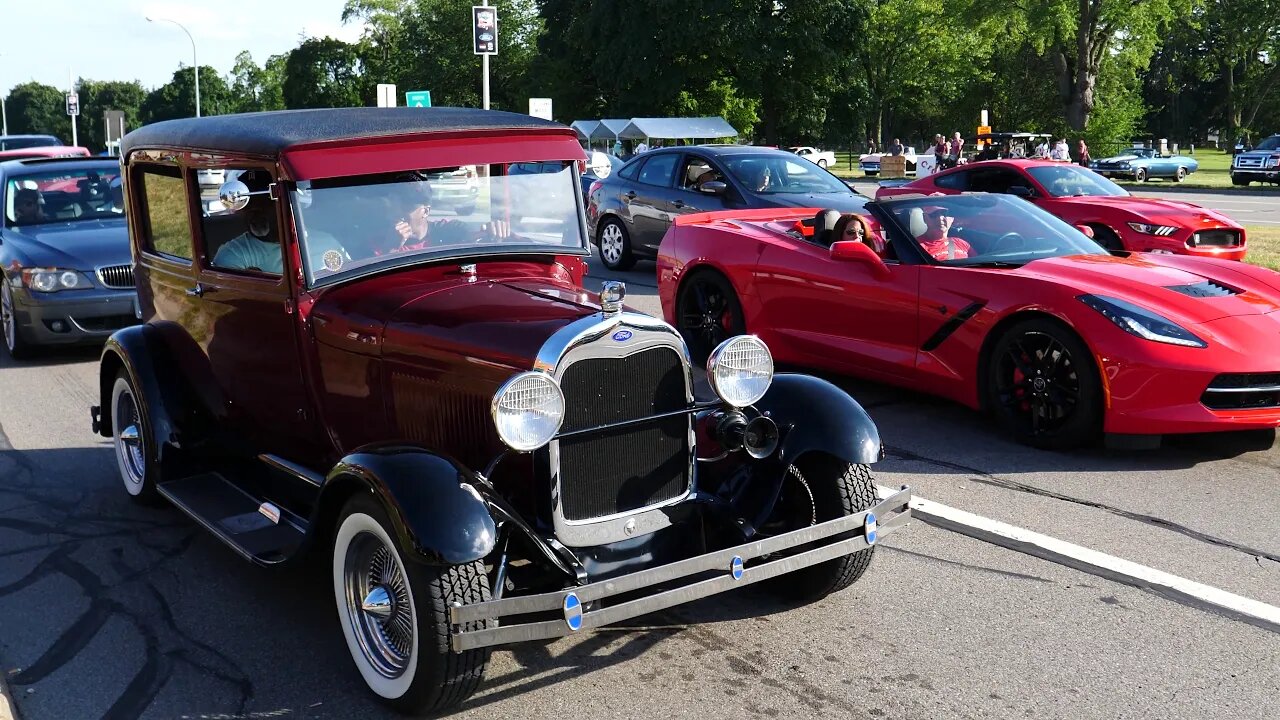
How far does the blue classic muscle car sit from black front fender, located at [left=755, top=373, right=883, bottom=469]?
39.9 meters

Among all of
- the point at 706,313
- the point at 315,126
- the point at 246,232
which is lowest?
the point at 706,313

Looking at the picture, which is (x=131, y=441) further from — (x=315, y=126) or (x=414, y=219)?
(x=414, y=219)

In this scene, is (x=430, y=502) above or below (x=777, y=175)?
below

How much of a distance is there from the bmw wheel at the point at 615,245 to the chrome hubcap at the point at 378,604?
35.8ft

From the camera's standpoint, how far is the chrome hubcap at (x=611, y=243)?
48.2 ft

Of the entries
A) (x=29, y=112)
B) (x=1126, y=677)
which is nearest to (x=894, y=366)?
(x=1126, y=677)

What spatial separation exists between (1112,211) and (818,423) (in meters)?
10.1

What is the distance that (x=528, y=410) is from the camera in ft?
11.6

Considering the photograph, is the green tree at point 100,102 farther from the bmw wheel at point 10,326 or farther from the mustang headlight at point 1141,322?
the mustang headlight at point 1141,322

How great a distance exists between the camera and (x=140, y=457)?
5.84 metres

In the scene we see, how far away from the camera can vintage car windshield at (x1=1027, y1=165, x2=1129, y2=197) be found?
13.8 m

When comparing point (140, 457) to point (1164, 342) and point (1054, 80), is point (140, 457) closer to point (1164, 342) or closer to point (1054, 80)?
point (1164, 342)

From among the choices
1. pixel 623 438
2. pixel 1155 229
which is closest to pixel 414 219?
pixel 623 438

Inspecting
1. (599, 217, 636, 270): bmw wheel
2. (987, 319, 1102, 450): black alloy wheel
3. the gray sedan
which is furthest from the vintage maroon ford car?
(599, 217, 636, 270): bmw wheel
